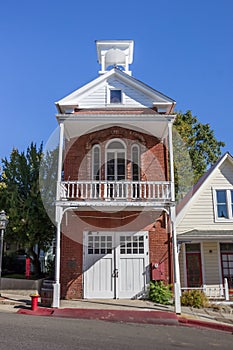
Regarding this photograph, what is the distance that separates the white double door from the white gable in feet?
9.71

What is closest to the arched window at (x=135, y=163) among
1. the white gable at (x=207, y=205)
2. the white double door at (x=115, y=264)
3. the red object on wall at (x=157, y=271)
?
the white double door at (x=115, y=264)

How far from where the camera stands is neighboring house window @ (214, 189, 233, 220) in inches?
614

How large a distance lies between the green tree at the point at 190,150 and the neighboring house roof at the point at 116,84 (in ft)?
36.0

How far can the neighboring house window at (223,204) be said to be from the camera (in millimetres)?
15602

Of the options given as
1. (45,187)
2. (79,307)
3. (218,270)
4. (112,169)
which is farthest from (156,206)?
(45,187)

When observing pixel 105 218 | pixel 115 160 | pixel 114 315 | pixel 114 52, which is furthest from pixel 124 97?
pixel 114 315

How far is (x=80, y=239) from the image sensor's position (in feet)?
43.8

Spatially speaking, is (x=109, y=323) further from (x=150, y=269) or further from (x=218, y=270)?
(x=218, y=270)

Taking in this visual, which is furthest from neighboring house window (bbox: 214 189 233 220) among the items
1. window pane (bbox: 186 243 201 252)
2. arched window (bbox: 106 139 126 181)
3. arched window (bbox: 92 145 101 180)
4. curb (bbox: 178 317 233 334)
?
curb (bbox: 178 317 233 334)

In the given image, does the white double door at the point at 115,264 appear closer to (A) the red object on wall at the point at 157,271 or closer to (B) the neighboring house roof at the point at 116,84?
(A) the red object on wall at the point at 157,271

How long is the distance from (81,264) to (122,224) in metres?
2.27

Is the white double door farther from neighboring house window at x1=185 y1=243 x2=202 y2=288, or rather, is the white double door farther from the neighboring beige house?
neighboring house window at x1=185 y1=243 x2=202 y2=288

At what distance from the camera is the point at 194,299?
39.3 ft

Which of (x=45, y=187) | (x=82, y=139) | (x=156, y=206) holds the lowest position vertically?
(x=156, y=206)
